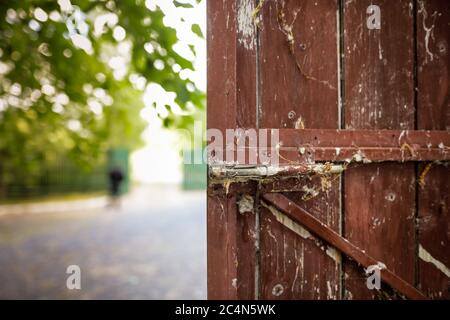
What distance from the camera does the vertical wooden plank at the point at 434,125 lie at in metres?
1.58

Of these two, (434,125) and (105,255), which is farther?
(105,255)

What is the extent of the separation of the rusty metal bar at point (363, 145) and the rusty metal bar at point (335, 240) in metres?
0.20

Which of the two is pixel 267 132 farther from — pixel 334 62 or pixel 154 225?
pixel 154 225

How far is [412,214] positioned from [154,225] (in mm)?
7138

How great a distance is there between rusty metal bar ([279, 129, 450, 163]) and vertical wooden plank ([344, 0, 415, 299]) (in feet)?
0.27

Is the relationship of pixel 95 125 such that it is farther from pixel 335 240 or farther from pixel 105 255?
pixel 335 240

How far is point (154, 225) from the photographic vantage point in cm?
802

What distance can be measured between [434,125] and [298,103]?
0.72 m

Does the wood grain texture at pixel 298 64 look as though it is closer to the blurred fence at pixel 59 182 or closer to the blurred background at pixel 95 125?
the blurred background at pixel 95 125

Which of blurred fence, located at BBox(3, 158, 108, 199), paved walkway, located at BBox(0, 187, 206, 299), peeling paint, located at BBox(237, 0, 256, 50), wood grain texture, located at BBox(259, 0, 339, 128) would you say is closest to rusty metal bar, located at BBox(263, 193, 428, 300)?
wood grain texture, located at BBox(259, 0, 339, 128)

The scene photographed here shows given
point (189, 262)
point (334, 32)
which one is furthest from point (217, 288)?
point (189, 262)

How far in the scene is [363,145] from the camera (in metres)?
1.47

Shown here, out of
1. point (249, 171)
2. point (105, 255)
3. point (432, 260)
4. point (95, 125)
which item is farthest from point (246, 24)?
point (105, 255)

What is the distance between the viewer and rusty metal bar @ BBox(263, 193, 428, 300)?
141cm
